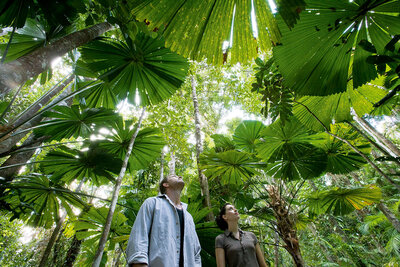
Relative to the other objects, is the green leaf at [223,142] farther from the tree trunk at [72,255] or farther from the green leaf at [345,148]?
the tree trunk at [72,255]

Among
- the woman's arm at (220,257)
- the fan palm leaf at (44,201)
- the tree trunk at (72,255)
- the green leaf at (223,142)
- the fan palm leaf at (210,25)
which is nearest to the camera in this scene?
the fan palm leaf at (210,25)

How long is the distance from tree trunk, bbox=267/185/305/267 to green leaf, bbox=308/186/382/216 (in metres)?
0.66

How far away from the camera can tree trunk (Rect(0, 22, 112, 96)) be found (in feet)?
3.67

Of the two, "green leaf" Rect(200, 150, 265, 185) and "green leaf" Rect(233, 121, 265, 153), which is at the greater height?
"green leaf" Rect(233, 121, 265, 153)

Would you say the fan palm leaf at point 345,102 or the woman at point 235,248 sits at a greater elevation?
the fan palm leaf at point 345,102

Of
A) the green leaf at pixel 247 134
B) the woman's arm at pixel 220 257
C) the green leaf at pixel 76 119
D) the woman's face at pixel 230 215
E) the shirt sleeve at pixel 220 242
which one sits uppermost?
the green leaf at pixel 247 134

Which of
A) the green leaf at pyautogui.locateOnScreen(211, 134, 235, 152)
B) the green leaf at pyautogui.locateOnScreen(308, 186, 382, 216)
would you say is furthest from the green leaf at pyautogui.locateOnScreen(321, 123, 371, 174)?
the green leaf at pyautogui.locateOnScreen(211, 134, 235, 152)

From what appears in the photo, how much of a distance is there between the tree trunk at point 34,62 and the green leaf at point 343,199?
11.9ft

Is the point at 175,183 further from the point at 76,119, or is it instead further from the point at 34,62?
the point at 34,62

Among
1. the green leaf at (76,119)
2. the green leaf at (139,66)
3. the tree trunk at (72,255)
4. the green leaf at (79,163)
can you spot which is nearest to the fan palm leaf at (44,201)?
the green leaf at (79,163)

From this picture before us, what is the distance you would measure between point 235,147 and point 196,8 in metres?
2.89

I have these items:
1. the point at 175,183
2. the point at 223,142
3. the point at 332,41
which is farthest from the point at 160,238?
the point at 223,142

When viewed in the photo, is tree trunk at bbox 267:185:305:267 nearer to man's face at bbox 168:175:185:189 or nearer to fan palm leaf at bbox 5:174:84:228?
man's face at bbox 168:175:185:189

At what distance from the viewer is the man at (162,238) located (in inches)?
53.7
